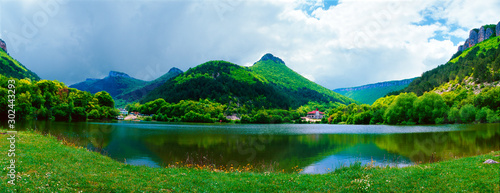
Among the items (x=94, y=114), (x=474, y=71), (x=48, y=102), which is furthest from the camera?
(x=474, y=71)

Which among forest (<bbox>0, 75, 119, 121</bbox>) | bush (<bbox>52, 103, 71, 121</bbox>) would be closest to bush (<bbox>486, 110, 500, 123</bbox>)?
forest (<bbox>0, 75, 119, 121</bbox>)

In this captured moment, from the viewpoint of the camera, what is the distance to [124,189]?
12828mm

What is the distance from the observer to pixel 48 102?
99625 mm

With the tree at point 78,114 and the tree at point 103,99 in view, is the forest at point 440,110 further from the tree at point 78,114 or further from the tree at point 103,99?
the tree at point 103,99

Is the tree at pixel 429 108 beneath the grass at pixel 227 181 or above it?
above

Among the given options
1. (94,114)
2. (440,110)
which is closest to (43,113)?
(94,114)

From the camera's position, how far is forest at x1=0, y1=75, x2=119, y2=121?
81.3 metres

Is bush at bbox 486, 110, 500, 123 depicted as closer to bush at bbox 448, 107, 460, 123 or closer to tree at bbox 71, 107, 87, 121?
bush at bbox 448, 107, 460, 123

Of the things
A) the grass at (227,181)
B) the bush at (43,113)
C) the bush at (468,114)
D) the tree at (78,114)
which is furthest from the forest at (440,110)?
the bush at (43,113)

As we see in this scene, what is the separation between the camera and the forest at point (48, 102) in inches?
3201

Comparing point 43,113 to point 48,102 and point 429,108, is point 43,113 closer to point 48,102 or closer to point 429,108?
point 48,102

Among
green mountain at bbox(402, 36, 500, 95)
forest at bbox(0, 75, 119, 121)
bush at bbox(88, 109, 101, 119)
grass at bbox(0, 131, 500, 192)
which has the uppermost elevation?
green mountain at bbox(402, 36, 500, 95)

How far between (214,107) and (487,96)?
479 ft

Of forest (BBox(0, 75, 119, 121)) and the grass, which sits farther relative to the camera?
forest (BBox(0, 75, 119, 121))
